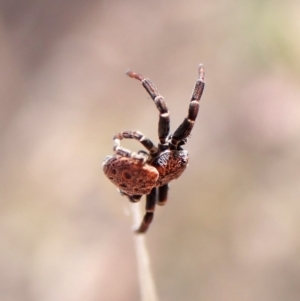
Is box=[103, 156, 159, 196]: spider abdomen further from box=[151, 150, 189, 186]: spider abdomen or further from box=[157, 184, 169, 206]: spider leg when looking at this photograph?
box=[157, 184, 169, 206]: spider leg

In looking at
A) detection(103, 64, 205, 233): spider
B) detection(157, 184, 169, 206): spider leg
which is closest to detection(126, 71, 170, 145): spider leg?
detection(103, 64, 205, 233): spider

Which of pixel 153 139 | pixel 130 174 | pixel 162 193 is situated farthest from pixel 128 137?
pixel 153 139

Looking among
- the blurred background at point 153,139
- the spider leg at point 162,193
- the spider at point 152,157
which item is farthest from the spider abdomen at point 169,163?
the blurred background at point 153,139

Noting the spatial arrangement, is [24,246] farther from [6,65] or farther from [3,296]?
[6,65]

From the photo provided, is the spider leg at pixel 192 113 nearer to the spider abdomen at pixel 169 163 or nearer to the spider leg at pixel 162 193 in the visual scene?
the spider abdomen at pixel 169 163

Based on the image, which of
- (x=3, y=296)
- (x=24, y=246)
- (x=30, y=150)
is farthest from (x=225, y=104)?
(x=3, y=296)

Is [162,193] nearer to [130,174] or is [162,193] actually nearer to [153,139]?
[130,174]

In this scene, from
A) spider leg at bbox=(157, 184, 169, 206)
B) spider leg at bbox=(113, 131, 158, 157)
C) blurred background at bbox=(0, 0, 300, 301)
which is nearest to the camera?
spider leg at bbox=(113, 131, 158, 157)
